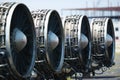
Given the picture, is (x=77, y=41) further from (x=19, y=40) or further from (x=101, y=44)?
(x=19, y=40)

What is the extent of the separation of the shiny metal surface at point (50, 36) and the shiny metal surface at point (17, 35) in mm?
3772

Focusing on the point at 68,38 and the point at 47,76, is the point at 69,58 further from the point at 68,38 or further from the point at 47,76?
the point at 47,76

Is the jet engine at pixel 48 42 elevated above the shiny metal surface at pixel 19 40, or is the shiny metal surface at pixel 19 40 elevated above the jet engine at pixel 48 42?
the shiny metal surface at pixel 19 40

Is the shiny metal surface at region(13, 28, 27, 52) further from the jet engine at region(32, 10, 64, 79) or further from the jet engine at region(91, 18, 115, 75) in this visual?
the jet engine at region(91, 18, 115, 75)

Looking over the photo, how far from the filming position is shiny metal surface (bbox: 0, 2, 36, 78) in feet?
81.9

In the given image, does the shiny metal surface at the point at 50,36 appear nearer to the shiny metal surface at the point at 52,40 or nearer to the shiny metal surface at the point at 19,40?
the shiny metal surface at the point at 52,40

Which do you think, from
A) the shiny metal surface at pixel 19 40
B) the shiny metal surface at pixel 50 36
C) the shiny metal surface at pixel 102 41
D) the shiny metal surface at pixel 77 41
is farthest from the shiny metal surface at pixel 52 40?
the shiny metal surface at pixel 102 41

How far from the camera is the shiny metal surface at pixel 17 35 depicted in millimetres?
24969

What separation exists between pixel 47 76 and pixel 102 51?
18948 millimetres

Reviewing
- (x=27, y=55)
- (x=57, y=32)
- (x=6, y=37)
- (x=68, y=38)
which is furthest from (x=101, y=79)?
(x=6, y=37)

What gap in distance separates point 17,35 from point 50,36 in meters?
8.09

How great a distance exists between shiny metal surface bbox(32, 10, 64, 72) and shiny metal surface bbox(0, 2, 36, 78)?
12.4 ft

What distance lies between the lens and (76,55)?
43.4 meters

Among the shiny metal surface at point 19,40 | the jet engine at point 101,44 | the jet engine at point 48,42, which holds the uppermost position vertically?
the shiny metal surface at point 19,40
